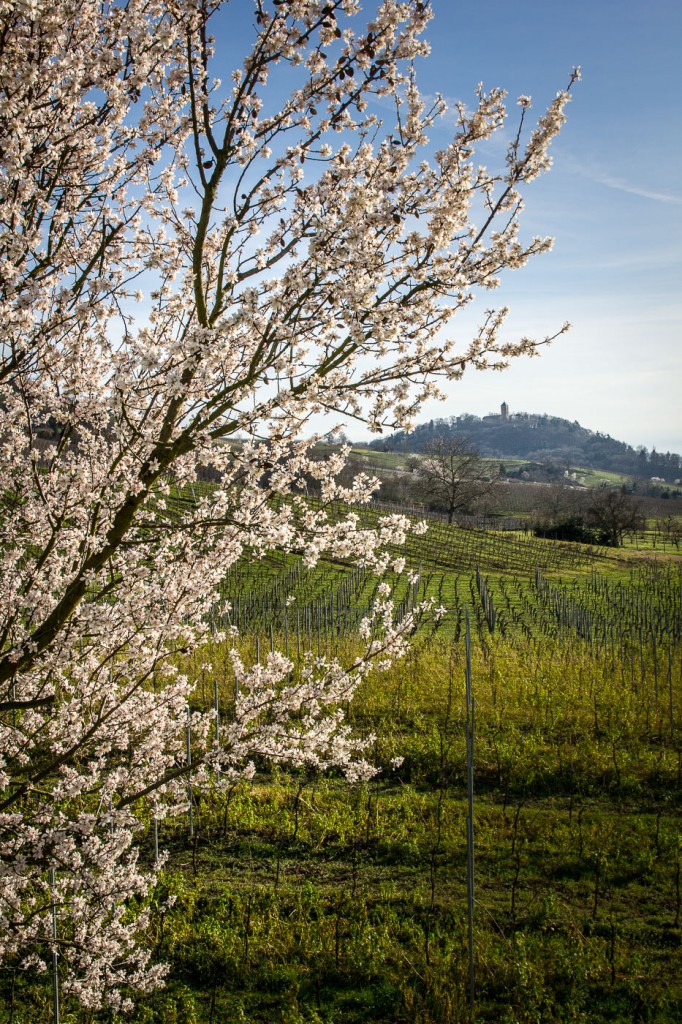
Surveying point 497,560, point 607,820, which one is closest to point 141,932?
point 607,820

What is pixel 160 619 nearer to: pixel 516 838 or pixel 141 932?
pixel 141 932

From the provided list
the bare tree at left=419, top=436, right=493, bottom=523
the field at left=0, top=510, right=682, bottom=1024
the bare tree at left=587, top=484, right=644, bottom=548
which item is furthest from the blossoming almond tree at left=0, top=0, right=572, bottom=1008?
the bare tree at left=419, top=436, right=493, bottom=523

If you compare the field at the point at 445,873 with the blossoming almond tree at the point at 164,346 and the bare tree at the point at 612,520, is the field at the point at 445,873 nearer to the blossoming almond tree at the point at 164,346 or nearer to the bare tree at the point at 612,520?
the blossoming almond tree at the point at 164,346

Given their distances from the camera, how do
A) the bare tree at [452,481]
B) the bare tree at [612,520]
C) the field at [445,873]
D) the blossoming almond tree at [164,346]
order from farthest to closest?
the bare tree at [452,481], the bare tree at [612,520], the field at [445,873], the blossoming almond tree at [164,346]

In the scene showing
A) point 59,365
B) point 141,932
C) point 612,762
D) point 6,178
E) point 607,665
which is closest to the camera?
point 6,178

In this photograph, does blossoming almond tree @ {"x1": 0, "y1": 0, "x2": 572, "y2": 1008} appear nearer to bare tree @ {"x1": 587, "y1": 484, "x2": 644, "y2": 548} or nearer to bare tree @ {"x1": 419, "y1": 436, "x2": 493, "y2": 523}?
bare tree @ {"x1": 587, "y1": 484, "x2": 644, "y2": 548}

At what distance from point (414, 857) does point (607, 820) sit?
2565 mm

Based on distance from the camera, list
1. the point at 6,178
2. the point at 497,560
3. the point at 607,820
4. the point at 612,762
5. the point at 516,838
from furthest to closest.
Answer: the point at 497,560 < the point at 612,762 < the point at 607,820 < the point at 516,838 < the point at 6,178

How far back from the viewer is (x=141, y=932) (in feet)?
19.4

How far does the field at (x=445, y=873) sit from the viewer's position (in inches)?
203

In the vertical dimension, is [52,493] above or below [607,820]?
above

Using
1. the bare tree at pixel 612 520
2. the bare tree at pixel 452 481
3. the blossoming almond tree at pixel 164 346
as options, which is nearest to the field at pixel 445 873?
the blossoming almond tree at pixel 164 346

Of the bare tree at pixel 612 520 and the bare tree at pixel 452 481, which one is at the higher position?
the bare tree at pixel 452 481

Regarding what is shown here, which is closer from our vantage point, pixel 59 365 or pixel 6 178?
pixel 6 178
